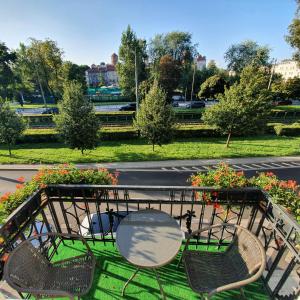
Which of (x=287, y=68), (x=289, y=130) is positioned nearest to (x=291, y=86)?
(x=289, y=130)

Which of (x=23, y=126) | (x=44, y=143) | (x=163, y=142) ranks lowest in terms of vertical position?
(x=44, y=143)

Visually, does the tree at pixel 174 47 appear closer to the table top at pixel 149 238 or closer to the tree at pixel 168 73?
the tree at pixel 168 73

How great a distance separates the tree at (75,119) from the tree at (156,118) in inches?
145

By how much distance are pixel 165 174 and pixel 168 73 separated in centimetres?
3086

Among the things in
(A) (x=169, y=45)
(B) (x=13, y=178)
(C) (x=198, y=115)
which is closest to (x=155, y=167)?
(B) (x=13, y=178)

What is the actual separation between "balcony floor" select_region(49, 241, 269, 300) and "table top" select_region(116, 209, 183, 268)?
29.0 inches

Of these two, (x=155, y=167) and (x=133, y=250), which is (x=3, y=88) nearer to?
(x=155, y=167)

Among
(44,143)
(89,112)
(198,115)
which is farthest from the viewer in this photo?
(198,115)

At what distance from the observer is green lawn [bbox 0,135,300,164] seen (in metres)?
14.7

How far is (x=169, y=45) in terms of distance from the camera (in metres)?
45.2

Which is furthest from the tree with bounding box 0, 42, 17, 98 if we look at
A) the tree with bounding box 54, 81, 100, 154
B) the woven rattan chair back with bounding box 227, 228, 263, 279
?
the woven rattan chair back with bounding box 227, 228, 263, 279

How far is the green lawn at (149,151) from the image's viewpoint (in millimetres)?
14672

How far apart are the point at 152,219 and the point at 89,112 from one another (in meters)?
12.8

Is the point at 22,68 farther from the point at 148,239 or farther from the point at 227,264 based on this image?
the point at 227,264
